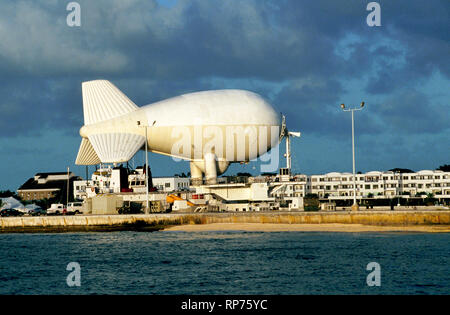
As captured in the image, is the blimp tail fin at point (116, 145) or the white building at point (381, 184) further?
the white building at point (381, 184)

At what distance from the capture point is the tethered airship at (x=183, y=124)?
90125 mm

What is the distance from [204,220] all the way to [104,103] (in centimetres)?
3015

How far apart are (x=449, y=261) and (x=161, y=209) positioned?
166 feet

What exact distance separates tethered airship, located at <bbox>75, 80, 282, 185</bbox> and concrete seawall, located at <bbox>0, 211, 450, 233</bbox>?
17.6 m

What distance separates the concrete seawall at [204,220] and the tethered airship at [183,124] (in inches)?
693

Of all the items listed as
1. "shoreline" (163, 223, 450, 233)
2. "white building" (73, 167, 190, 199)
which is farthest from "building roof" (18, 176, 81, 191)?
"shoreline" (163, 223, 450, 233)

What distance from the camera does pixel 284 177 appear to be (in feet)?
288

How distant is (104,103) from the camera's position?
92.1 m

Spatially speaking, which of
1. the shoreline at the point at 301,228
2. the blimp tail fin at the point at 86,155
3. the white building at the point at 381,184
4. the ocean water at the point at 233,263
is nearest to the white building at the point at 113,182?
the blimp tail fin at the point at 86,155

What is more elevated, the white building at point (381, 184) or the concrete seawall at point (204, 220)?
the white building at point (381, 184)
